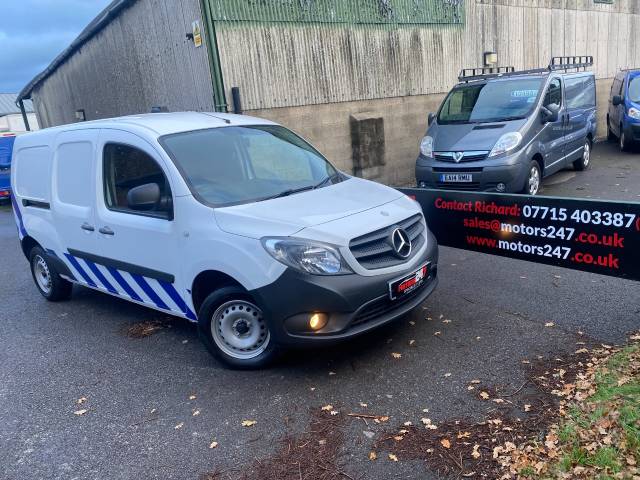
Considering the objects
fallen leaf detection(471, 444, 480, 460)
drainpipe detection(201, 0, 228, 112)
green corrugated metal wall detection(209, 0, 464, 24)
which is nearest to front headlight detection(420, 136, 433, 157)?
green corrugated metal wall detection(209, 0, 464, 24)

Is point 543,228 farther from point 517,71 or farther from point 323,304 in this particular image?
point 517,71

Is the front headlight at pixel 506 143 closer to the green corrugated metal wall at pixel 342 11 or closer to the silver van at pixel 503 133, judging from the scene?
the silver van at pixel 503 133

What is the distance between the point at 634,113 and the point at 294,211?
11.3 m

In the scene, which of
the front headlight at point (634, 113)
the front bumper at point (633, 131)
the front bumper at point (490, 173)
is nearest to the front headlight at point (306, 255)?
the front bumper at point (490, 173)

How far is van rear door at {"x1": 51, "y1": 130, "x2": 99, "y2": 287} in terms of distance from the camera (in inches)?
198

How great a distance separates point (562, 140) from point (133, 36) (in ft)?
29.5

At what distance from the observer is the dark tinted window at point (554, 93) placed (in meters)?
9.01

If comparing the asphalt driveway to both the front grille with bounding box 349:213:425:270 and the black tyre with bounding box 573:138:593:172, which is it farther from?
the black tyre with bounding box 573:138:593:172

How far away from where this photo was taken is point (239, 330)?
4.17 metres

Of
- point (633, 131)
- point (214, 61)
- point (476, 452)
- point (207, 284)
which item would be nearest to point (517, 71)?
point (633, 131)

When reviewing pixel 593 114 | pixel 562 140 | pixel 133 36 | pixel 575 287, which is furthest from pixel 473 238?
pixel 133 36

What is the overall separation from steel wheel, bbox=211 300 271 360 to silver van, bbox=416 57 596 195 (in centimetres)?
516

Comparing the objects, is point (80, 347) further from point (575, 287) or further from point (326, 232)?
point (575, 287)

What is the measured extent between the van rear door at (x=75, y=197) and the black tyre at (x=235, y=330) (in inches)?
64.7
